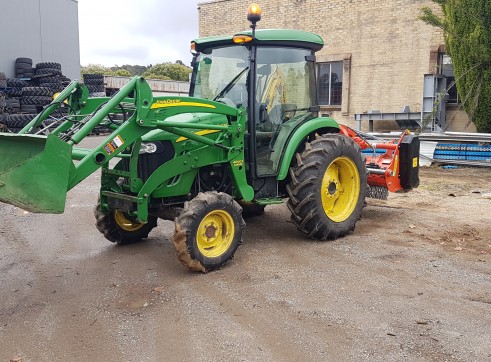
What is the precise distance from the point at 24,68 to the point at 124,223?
16794 millimetres

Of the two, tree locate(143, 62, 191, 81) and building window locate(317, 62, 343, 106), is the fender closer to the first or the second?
building window locate(317, 62, 343, 106)

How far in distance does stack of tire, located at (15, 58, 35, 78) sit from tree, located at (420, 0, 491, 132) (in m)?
14.5

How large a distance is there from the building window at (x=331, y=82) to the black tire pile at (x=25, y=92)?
9148 mm

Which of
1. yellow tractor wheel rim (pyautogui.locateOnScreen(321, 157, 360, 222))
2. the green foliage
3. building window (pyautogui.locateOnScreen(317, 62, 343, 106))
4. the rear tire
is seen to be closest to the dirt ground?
the rear tire

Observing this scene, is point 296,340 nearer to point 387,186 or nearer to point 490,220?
point 387,186

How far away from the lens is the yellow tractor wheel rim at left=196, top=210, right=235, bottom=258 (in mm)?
5008

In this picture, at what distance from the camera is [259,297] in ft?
14.6

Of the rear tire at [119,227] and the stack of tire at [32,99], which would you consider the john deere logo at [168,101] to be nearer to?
the rear tire at [119,227]

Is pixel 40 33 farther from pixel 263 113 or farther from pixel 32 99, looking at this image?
pixel 263 113

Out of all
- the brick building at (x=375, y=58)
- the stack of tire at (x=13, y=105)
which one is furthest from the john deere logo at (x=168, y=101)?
the stack of tire at (x=13, y=105)

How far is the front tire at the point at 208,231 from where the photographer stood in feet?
15.8

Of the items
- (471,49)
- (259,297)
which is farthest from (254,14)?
(471,49)

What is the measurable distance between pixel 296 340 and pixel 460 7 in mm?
10785

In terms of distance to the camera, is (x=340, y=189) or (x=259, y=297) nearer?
(x=259, y=297)
